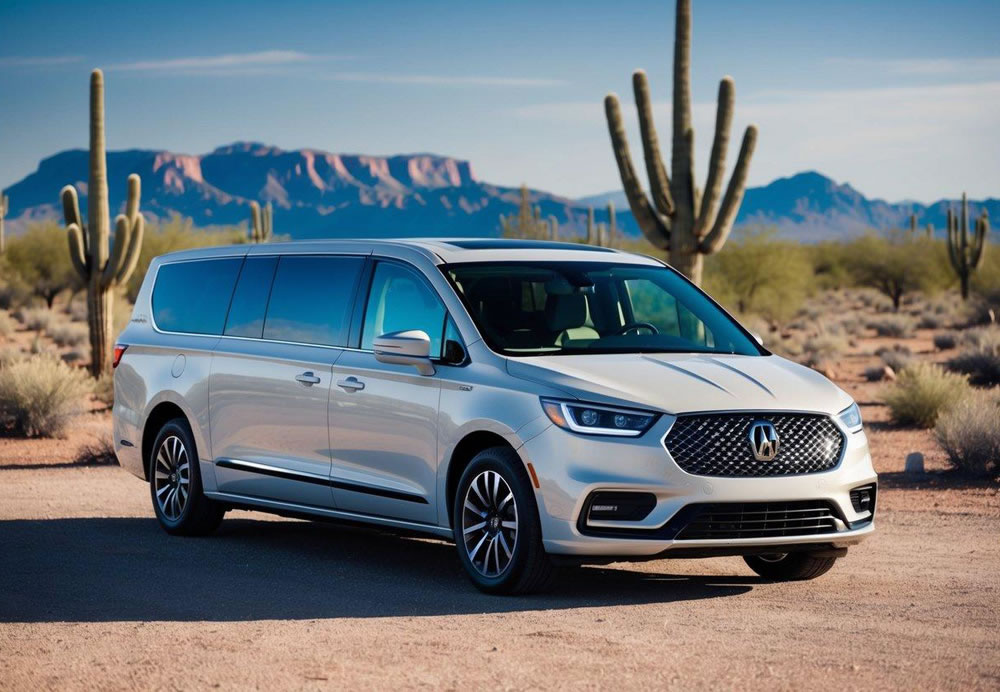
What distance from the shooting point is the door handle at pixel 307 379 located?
9.62m

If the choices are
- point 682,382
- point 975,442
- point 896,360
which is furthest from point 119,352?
point 896,360

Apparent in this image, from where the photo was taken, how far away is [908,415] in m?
21.9

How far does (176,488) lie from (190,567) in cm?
170

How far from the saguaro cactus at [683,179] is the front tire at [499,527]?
13.1 metres

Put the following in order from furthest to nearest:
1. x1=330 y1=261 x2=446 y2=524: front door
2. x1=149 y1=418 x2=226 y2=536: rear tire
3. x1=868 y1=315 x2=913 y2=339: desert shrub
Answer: x1=868 y1=315 x2=913 y2=339: desert shrub, x1=149 y1=418 x2=226 y2=536: rear tire, x1=330 y1=261 x2=446 y2=524: front door

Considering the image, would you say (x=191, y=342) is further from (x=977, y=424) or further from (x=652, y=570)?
(x=977, y=424)

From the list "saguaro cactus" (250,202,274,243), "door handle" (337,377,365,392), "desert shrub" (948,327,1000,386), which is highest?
"saguaro cactus" (250,202,274,243)

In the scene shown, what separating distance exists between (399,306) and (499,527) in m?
1.72

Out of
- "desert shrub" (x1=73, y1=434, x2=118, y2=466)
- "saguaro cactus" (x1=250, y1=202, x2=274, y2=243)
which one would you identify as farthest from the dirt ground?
"saguaro cactus" (x1=250, y1=202, x2=274, y2=243)

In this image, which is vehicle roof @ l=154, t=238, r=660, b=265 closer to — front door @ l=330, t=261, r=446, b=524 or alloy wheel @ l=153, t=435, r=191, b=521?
front door @ l=330, t=261, r=446, b=524

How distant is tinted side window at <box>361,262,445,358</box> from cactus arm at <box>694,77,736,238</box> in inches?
476

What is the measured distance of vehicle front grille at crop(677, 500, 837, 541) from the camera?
7.94 m

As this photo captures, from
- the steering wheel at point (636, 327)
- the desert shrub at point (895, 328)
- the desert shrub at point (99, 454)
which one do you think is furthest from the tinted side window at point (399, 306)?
the desert shrub at point (895, 328)

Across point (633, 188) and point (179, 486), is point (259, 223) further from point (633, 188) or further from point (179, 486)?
point (179, 486)
